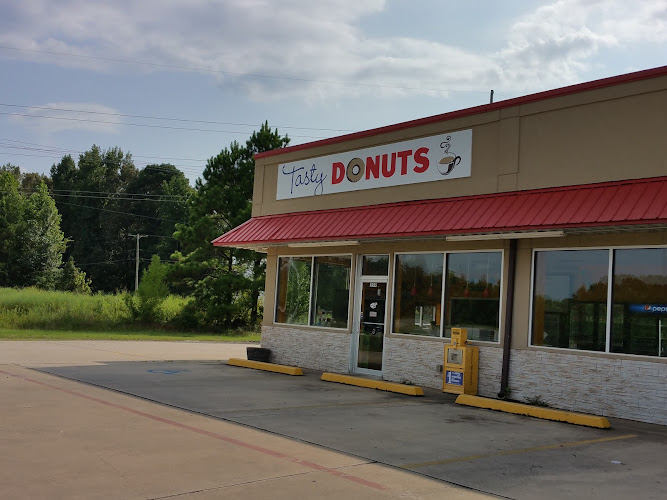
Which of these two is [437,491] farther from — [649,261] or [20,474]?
[649,261]

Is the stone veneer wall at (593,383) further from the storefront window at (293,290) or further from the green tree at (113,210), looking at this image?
the green tree at (113,210)

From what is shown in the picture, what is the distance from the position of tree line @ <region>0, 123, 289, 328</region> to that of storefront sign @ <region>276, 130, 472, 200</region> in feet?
51.8

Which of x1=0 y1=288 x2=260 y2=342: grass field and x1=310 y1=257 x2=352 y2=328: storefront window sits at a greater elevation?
x1=310 y1=257 x2=352 y2=328: storefront window

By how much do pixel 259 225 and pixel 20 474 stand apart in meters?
12.9

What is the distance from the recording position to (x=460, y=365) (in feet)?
44.9

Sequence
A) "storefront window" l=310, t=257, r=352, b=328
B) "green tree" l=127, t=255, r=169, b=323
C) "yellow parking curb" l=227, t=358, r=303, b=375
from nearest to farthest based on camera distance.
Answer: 1. "yellow parking curb" l=227, t=358, r=303, b=375
2. "storefront window" l=310, t=257, r=352, b=328
3. "green tree" l=127, t=255, r=169, b=323

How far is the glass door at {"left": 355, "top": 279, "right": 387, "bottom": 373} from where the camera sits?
645 inches

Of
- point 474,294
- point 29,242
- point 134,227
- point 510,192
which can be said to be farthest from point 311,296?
point 134,227

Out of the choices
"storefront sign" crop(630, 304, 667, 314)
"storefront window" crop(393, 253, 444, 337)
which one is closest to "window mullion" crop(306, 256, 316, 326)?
"storefront window" crop(393, 253, 444, 337)

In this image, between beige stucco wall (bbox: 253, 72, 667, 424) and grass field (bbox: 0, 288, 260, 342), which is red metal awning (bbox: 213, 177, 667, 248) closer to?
beige stucco wall (bbox: 253, 72, 667, 424)

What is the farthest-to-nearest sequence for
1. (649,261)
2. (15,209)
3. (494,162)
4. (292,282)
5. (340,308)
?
(15,209), (292,282), (340,308), (494,162), (649,261)

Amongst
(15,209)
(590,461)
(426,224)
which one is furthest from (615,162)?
(15,209)

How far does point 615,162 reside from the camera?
40.0ft

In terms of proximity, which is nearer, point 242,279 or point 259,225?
point 259,225
